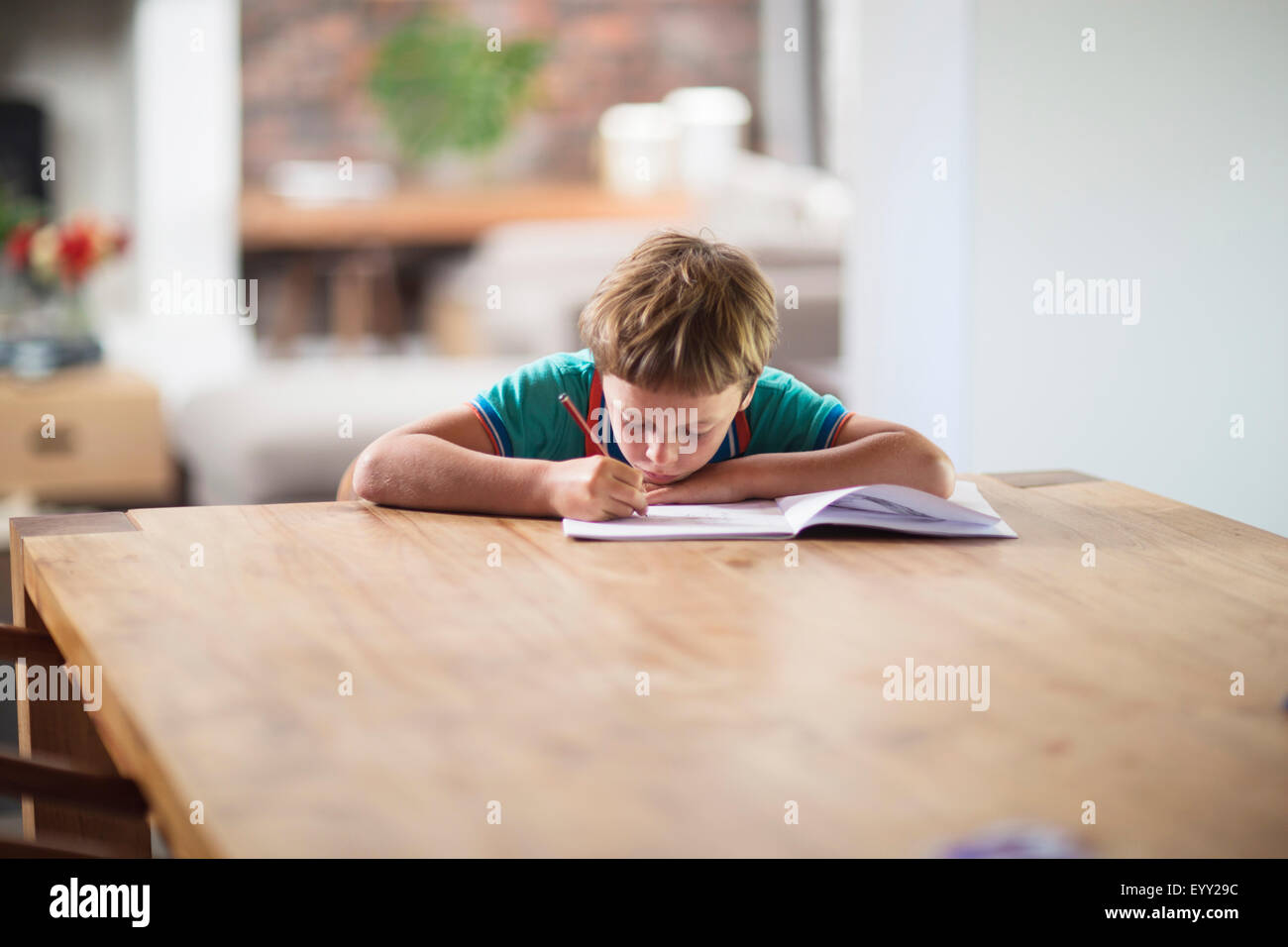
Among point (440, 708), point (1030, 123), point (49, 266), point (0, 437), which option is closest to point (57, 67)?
point (49, 266)

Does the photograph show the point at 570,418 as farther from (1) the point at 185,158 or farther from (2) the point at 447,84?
(2) the point at 447,84

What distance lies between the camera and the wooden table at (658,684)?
560mm

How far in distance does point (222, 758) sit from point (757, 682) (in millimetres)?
275

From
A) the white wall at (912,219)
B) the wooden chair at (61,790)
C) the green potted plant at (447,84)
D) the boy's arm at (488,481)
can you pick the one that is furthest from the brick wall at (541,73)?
the wooden chair at (61,790)

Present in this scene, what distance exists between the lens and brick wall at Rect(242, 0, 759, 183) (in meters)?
5.88

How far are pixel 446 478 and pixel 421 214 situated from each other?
185 inches

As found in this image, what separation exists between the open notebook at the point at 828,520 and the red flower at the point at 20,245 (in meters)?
3.14

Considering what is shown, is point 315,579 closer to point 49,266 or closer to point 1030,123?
point 1030,123

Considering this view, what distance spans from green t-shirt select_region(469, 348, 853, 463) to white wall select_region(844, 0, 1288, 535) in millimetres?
762

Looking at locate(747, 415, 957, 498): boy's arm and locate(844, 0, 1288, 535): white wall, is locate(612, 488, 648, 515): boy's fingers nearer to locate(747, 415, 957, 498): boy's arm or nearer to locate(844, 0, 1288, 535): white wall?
locate(747, 415, 957, 498): boy's arm

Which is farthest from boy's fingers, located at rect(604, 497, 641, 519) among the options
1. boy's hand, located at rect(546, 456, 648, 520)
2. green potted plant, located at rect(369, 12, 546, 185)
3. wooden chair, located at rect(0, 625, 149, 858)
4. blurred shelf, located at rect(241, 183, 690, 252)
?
green potted plant, located at rect(369, 12, 546, 185)

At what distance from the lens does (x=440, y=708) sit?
674mm

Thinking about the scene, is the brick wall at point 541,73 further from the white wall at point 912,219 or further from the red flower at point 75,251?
the white wall at point 912,219

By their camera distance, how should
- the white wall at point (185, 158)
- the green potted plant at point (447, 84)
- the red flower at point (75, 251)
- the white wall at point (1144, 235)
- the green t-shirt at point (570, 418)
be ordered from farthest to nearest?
the green potted plant at point (447, 84) → the white wall at point (185, 158) → the red flower at point (75, 251) → the white wall at point (1144, 235) → the green t-shirt at point (570, 418)
